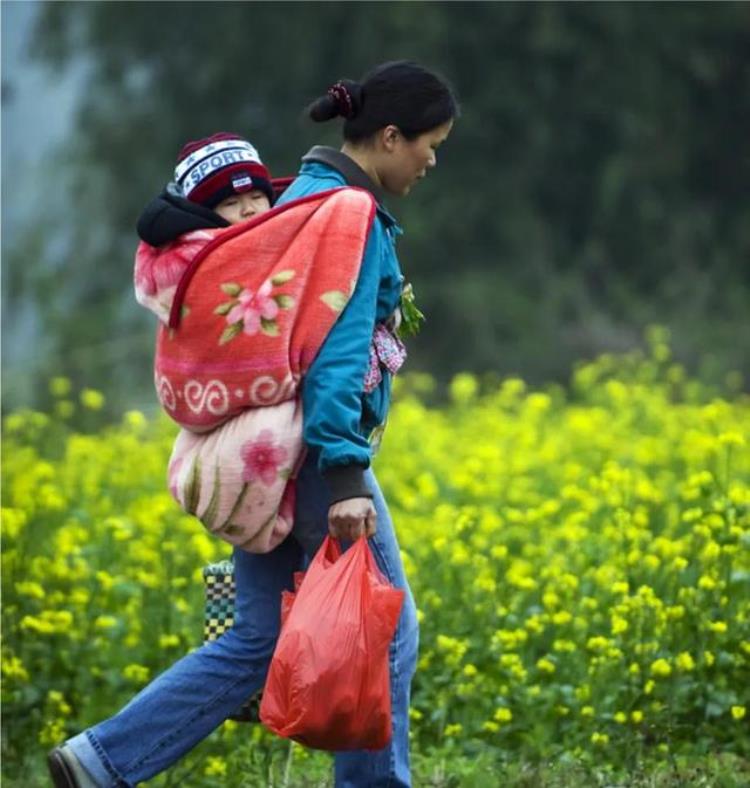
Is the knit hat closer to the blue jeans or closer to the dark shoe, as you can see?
the blue jeans

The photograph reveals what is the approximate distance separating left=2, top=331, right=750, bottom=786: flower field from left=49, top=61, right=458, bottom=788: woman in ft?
2.25

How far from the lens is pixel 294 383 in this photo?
3875mm

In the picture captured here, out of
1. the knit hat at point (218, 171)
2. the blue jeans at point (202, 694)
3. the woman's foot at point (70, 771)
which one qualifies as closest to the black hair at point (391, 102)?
the knit hat at point (218, 171)

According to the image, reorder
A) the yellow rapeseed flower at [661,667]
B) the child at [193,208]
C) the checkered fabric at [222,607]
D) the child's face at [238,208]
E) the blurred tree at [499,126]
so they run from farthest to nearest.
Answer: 1. the blurred tree at [499,126]
2. the yellow rapeseed flower at [661,667]
3. the checkered fabric at [222,607]
4. the child's face at [238,208]
5. the child at [193,208]

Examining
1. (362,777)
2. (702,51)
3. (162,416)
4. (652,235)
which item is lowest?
(362,777)

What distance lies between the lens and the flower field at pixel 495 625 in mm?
5121

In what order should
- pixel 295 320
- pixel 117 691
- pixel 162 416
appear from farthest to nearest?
pixel 162 416
pixel 117 691
pixel 295 320

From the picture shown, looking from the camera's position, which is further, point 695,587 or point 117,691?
point 117,691

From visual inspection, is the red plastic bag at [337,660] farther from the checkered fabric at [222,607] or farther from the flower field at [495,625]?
the flower field at [495,625]

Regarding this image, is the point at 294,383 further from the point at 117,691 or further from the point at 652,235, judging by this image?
the point at 652,235

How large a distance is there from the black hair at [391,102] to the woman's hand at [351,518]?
2.21 ft

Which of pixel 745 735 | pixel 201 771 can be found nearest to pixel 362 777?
pixel 201 771

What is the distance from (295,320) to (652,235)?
14.5 meters

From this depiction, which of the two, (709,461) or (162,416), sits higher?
(162,416)
